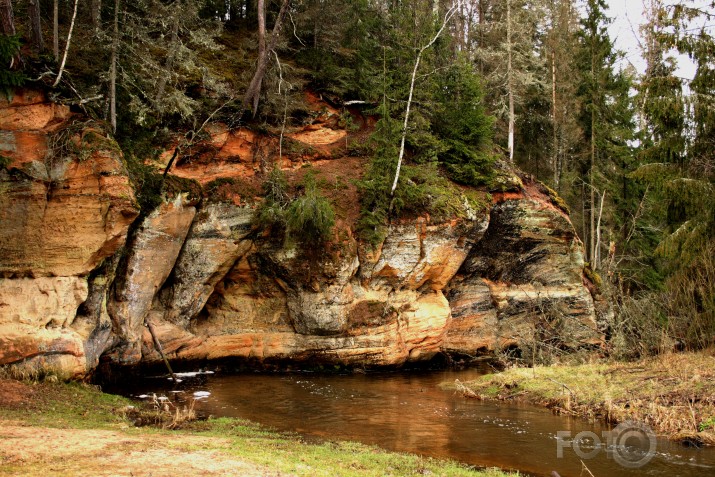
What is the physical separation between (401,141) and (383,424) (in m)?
14.4

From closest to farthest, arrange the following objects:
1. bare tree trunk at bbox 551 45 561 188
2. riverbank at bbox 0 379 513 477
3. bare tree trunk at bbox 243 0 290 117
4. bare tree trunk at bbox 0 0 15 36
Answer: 1. riverbank at bbox 0 379 513 477
2. bare tree trunk at bbox 0 0 15 36
3. bare tree trunk at bbox 243 0 290 117
4. bare tree trunk at bbox 551 45 561 188

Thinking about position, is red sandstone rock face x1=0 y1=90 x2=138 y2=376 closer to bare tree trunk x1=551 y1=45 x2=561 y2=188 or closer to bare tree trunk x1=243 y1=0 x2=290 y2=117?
bare tree trunk x1=243 y1=0 x2=290 y2=117

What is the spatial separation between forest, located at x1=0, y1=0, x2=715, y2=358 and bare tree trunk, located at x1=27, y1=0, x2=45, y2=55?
61 mm

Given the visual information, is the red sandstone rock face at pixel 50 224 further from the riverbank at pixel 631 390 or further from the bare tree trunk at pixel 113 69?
the riverbank at pixel 631 390

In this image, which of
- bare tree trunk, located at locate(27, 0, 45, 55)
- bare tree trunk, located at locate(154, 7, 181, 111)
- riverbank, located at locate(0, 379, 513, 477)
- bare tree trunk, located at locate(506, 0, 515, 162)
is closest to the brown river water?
riverbank, located at locate(0, 379, 513, 477)

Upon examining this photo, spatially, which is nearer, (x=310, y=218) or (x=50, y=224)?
(x=50, y=224)

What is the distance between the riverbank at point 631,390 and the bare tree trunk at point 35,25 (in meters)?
16.8

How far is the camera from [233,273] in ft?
66.3

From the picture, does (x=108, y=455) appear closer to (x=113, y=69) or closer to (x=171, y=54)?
(x=113, y=69)

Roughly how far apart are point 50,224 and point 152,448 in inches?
356

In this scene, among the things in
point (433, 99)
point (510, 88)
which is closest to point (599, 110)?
point (510, 88)

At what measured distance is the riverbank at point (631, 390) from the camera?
11250mm

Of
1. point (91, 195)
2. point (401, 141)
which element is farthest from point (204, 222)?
point (401, 141)

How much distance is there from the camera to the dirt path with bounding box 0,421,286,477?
6.72m
